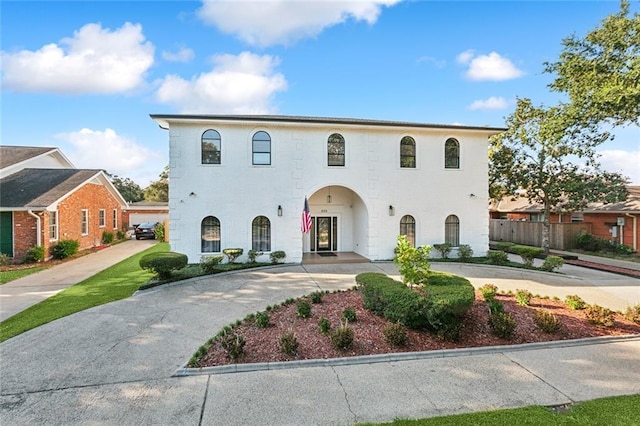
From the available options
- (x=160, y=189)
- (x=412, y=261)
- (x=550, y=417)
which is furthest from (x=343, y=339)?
(x=160, y=189)

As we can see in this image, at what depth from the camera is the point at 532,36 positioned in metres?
12.0

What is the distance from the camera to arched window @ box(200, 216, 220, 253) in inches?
530

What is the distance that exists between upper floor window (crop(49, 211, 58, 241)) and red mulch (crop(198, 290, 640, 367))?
1529 cm

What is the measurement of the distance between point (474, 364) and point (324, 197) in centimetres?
1194

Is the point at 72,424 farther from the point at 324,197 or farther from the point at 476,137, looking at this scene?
the point at 476,137

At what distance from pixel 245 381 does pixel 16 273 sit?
1385cm

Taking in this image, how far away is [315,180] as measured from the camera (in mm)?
14211

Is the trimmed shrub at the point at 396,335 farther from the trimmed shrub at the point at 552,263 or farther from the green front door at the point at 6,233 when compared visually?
the green front door at the point at 6,233

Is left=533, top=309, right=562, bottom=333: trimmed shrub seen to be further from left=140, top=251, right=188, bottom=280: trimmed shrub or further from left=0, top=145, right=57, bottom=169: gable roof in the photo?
left=0, top=145, right=57, bottom=169: gable roof

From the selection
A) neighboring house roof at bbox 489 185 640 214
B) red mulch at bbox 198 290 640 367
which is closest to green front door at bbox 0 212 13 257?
red mulch at bbox 198 290 640 367

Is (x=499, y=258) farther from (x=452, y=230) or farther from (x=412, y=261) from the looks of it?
(x=412, y=261)

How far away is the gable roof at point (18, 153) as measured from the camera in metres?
19.0

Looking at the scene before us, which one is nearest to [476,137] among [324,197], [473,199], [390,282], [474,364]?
[473,199]

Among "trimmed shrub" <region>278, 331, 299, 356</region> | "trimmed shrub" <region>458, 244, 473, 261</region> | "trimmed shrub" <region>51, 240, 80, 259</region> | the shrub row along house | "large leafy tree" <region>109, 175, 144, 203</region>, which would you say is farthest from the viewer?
"large leafy tree" <region>109, 175, 144, 203</region>
